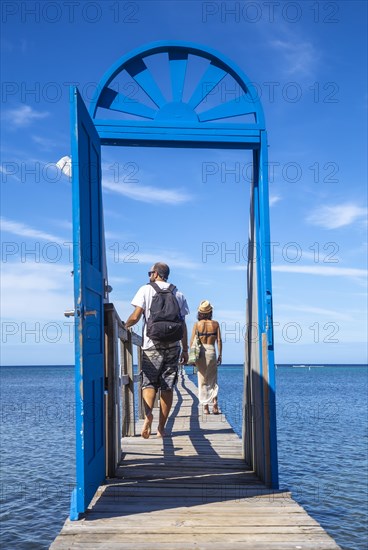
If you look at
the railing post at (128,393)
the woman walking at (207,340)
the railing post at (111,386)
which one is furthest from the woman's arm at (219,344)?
the railing post at (111,386)

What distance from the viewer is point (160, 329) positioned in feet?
17.7

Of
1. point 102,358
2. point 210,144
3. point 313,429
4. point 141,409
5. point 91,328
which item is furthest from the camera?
point 313,429

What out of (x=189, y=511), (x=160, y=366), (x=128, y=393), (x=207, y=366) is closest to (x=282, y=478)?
(x=207, y=366)

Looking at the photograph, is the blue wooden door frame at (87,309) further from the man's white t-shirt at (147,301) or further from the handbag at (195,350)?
the handbag at (195,350)

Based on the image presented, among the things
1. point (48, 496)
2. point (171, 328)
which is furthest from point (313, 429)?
point (171, 328)

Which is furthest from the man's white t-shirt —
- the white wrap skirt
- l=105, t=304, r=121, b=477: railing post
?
the white wrap skirt

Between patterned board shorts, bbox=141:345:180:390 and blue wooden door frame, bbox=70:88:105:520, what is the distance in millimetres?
1068

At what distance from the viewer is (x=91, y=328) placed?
408 centimetres

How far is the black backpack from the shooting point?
5.38m

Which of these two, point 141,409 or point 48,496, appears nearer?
point 141,409

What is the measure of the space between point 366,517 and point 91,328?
24.4ft

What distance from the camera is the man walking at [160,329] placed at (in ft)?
17.7

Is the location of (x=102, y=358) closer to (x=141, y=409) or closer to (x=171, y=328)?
(x=171, y=328)

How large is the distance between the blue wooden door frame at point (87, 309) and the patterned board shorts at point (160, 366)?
3.50 feet
